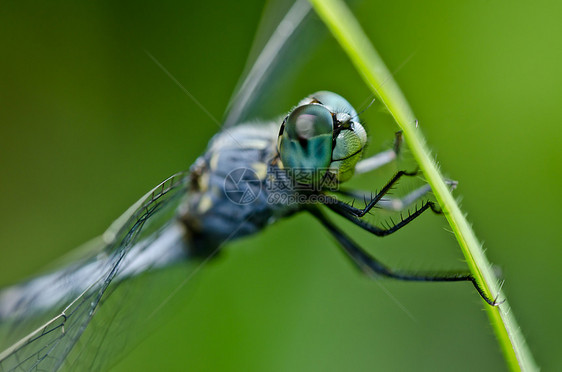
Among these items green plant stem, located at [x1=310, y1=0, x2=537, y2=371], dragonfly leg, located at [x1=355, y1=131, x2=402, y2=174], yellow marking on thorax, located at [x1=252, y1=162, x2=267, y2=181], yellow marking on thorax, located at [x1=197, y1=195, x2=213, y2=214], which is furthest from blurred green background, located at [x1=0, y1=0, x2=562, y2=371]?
green plant stem, located at [x1=310, y1=0, x2=537, y2=371]

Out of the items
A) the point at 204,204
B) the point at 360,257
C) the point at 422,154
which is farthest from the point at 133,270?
the point at 422,154

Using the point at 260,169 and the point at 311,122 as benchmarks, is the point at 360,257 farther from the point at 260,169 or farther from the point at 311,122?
the point at 311,122

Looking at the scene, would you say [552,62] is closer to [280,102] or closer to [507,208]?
[507,208]

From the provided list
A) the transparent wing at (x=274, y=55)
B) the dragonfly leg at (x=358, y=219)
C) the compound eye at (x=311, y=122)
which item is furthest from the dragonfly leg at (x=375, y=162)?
the transparent wing at (x=274, y=55)

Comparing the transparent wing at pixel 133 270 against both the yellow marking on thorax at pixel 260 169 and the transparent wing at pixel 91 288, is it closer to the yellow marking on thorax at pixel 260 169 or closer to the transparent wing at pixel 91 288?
the transparent wing at pixel 91 288

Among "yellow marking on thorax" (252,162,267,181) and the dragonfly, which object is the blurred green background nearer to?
the dragonfly
